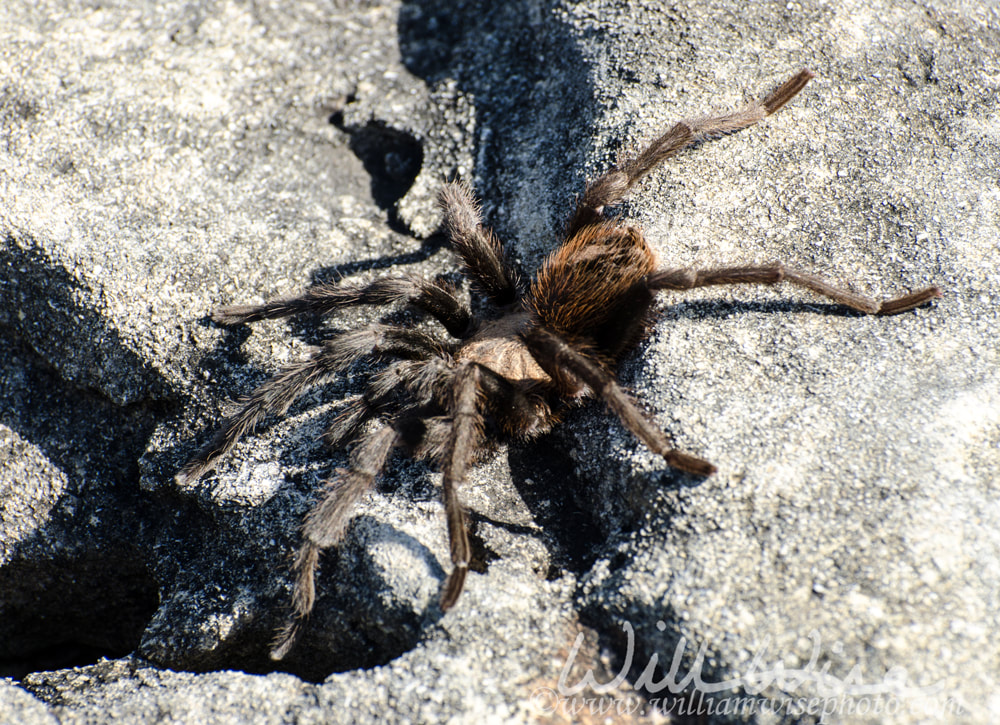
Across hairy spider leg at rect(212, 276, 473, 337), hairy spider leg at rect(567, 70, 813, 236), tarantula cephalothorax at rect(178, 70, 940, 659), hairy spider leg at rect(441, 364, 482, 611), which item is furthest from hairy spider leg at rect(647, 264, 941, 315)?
hairy spider leg at rect(212, 276, 473, 337)

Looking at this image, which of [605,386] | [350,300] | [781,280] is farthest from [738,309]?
[350,300]

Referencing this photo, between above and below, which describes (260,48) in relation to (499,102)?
above

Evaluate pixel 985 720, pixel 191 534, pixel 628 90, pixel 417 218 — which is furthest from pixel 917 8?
pixel 191 534

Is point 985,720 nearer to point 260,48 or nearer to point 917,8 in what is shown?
point 917,8

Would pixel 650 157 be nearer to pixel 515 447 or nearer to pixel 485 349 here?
pixel 485 349

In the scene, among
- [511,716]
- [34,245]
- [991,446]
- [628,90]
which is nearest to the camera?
[511,716]

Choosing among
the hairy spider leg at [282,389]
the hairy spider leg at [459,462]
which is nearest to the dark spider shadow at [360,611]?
the hairy spider leg at [459,462]

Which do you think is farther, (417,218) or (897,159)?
(417,218)
